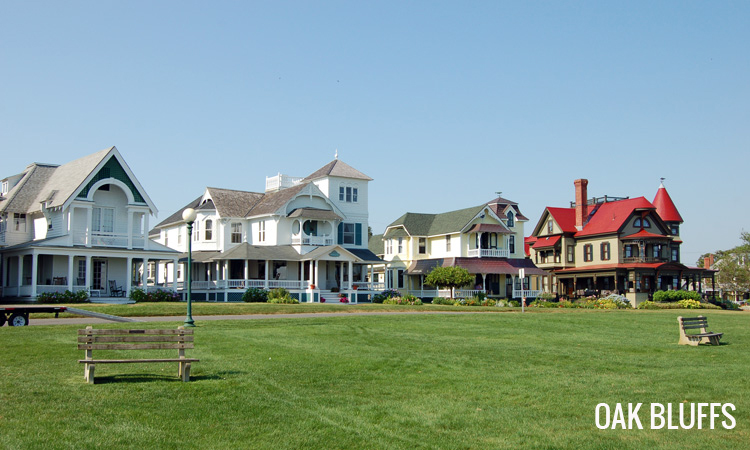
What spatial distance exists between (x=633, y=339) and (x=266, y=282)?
108 ft

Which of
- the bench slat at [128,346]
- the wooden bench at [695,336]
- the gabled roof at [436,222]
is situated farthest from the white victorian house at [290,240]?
the bench slat at [128,346]

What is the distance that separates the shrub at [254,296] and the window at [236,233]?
8.69 metres

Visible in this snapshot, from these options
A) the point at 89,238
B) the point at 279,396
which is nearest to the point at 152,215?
the point at 89,238

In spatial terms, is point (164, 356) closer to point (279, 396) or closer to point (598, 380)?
point (279, 396)

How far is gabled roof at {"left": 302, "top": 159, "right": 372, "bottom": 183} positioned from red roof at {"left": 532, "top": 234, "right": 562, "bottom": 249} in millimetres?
23031

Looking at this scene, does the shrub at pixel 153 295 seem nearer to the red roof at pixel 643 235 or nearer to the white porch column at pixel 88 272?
the white porch column at pixel 88 272

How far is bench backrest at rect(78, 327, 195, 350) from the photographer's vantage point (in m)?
12.0

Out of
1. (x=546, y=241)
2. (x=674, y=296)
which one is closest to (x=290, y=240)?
(x=674, y=296)

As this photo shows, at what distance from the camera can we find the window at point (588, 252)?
219 feet

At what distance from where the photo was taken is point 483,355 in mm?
16719

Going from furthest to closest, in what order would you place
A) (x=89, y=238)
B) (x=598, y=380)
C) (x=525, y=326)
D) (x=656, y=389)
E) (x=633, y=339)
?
(x=89, y=238), (x=525, y=326), (x=633, y=339), (x=598, y=380), (x=656, y=389)

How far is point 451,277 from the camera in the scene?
5459cm

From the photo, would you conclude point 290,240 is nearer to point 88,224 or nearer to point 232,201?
point 232,201

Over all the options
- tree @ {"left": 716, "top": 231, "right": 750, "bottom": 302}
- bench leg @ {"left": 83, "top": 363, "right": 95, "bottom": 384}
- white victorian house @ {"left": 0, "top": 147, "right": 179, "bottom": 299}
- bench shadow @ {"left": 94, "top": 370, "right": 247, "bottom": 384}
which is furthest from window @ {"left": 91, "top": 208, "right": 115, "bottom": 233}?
tree @ {"left": 716, "top": 231, "right": 750, "bottom": 302}
